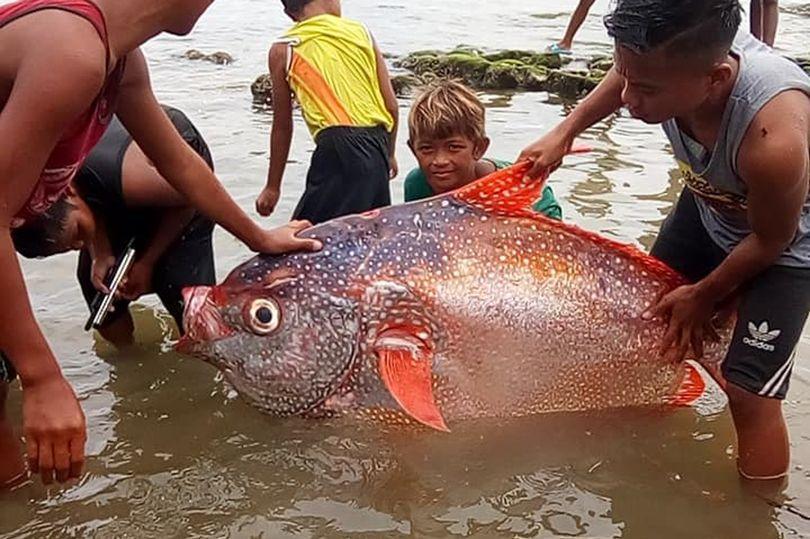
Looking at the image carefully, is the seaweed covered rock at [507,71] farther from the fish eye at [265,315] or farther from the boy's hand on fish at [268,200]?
the fish eye at [265,315]

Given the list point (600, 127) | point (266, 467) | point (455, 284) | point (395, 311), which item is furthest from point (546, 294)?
point (600, 127)

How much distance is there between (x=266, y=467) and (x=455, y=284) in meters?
0.94

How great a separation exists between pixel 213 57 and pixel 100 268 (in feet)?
27.2

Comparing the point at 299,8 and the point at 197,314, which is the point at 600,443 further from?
the point at 299,8

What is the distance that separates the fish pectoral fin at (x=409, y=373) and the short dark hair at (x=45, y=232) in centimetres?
130

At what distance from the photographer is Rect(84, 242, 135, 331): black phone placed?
4.00m

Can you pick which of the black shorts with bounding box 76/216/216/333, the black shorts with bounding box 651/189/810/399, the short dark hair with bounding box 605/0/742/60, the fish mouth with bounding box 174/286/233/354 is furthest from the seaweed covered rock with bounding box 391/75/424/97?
the short dark hair with bounding box 605/0/742/60

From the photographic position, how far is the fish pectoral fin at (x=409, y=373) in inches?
128

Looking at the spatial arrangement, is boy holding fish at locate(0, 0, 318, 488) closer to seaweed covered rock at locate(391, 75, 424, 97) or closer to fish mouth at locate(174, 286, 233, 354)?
fish mouth at locate(174, 286, 233, 354)

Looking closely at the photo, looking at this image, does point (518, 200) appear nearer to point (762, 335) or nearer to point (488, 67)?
point (762, 335)

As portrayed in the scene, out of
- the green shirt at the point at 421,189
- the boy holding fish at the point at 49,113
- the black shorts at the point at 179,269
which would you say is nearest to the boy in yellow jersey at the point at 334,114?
the green shirt at the point at 421,189

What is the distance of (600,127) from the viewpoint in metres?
8.65

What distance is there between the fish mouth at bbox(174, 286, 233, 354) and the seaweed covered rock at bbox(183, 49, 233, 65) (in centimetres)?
Result: 888

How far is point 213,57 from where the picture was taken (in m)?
12.1
